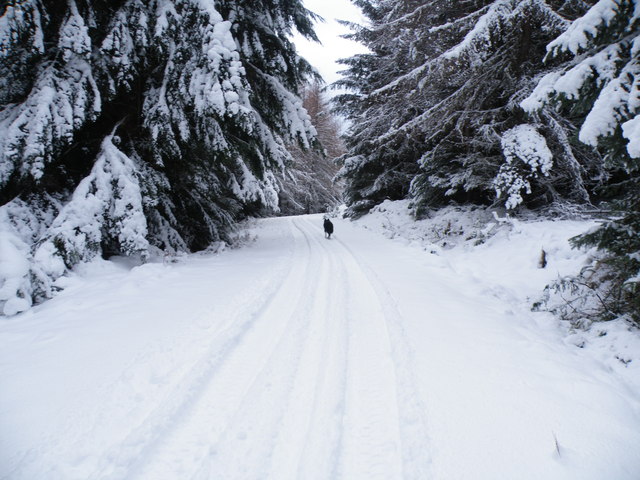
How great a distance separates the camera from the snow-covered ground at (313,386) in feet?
6.21

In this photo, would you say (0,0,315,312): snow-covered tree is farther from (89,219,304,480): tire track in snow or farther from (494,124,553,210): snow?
(494,124,553,210): snow

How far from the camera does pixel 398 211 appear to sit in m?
13.3

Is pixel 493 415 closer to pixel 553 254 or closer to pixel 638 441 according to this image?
pixel 638 441

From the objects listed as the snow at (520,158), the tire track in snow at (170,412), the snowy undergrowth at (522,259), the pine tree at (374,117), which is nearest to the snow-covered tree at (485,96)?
the snow at (520,158)

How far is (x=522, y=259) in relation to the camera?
5.73 meters

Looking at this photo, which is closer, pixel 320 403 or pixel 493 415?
pixel 493 415

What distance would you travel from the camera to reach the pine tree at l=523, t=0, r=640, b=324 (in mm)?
2428

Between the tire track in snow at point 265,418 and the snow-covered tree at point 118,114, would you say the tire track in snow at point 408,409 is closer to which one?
the tire track in snow at point 265,418

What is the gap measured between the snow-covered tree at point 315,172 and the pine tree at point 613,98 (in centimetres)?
2602

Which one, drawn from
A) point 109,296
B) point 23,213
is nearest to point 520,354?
point 109,296

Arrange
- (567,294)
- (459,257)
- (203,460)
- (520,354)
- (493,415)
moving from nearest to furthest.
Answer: (203,460), (493,415), (520,354), (567,294), (459,257)

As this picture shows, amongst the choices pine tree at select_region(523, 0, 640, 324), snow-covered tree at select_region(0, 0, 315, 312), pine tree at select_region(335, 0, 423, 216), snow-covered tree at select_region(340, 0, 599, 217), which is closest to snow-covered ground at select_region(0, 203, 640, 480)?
pine tree at select_region(523, 0, 640, 324)

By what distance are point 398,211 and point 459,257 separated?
6.29 m

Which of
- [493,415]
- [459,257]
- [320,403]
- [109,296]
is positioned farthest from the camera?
[459,257]
